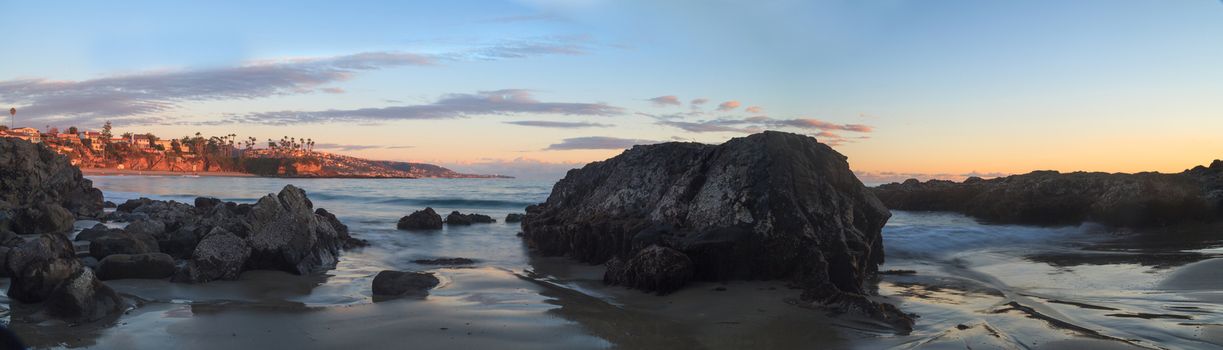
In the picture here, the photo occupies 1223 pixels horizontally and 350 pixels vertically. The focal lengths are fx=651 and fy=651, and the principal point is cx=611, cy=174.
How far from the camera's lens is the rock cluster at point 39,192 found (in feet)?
40.9

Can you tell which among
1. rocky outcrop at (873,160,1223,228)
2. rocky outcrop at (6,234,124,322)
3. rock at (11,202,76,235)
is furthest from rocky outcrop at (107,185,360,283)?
rocky outcrop at (873,160,1223,228)

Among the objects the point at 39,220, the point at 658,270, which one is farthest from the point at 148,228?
the point at 658,270

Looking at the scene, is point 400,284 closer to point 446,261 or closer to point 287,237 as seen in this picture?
point 287,237

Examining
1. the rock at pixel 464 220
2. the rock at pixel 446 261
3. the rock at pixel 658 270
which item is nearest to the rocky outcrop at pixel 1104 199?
the rock at pixel 658 270

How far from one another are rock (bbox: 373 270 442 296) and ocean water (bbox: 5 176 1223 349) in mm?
206

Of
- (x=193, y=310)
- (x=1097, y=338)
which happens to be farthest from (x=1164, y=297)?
(x=193, y=310)

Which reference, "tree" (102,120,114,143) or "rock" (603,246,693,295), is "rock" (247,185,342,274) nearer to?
"rock" (603,246,693,295)

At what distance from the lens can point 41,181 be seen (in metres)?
17.0

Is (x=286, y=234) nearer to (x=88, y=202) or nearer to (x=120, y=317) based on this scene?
(x=120, y=317)

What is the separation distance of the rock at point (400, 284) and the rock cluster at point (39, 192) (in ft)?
29.5

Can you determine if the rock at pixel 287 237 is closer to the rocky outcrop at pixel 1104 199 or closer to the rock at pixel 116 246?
the rock at pixel 116 246

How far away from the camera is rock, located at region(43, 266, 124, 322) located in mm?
5129

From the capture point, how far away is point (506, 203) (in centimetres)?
3853

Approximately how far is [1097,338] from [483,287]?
5.87 metres
